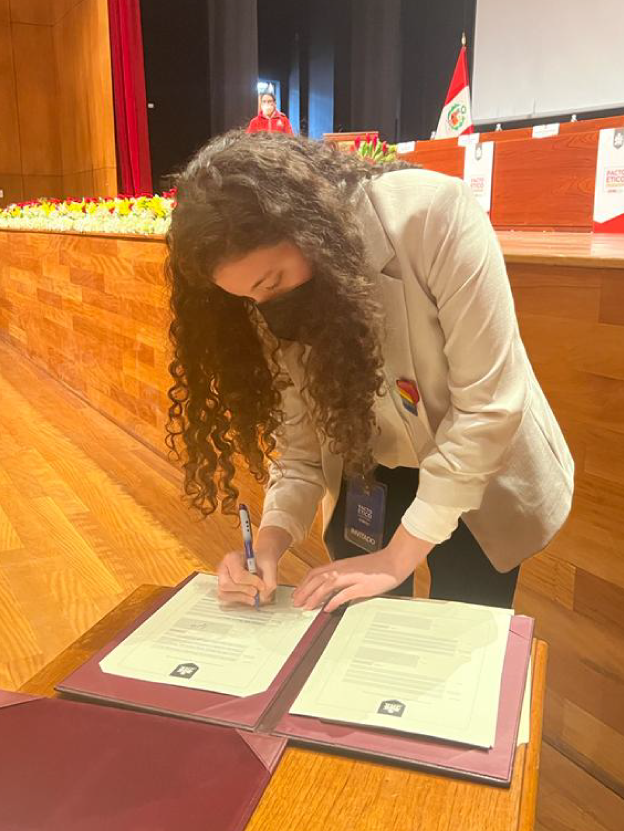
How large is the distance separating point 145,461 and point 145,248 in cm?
79

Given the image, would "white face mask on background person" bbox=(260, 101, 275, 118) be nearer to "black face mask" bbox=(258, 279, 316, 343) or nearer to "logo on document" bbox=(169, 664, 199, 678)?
"black face mask" bbox=(258, 279, 316, 343)

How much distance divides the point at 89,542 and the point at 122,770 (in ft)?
5.73

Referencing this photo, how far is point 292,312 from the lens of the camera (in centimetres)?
91

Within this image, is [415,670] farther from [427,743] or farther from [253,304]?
[253,304]

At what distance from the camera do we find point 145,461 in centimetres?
291

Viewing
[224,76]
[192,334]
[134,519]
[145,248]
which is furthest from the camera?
[224,76]

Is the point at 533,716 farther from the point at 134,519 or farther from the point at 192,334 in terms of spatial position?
the point at 134,519

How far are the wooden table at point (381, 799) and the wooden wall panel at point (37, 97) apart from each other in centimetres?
1004

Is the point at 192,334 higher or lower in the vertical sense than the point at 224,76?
lower

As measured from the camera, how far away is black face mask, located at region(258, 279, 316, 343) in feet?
2.90

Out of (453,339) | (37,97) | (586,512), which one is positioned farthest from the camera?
(37,97)

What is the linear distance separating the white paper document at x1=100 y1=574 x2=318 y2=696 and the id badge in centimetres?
23

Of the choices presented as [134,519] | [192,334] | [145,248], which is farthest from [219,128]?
[192,334]

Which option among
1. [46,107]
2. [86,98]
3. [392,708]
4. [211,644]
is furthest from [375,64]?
[392,708]
